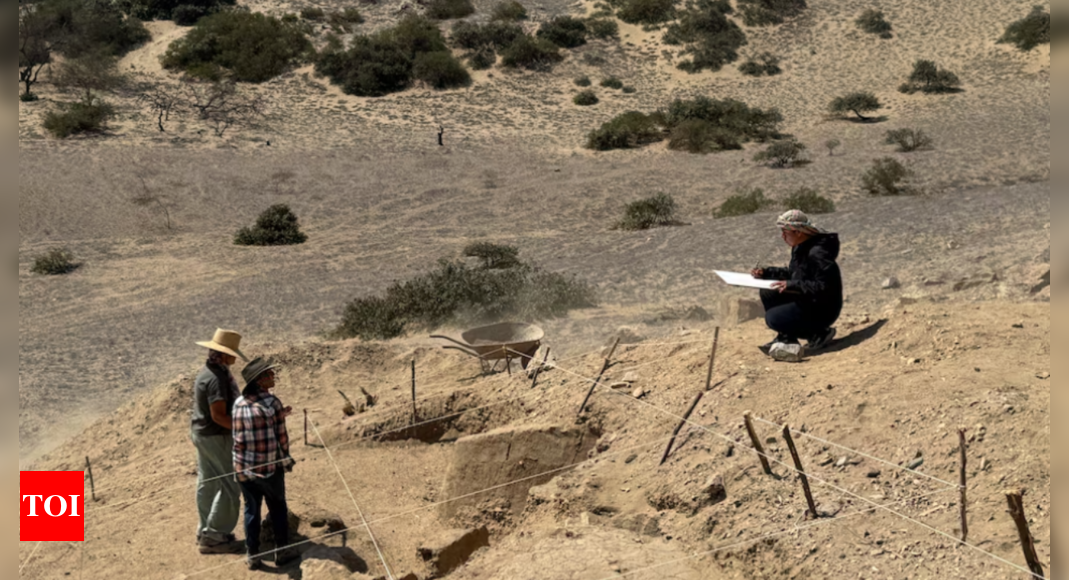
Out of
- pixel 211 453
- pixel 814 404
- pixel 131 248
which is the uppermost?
pixel 814 404

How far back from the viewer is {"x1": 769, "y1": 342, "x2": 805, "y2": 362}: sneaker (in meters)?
7.09

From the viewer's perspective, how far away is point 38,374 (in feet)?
39.5

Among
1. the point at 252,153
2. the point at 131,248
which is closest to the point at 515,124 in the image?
the point at 252,153

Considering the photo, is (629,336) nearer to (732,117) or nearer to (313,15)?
(732,117)

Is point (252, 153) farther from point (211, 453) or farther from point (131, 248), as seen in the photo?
point (211, 453)

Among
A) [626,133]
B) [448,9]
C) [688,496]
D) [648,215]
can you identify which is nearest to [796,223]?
[688,496]

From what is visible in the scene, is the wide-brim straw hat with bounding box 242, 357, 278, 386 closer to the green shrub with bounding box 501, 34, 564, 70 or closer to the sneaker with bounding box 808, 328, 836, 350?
the sneaker with bounding box 808, 328, 836, 350

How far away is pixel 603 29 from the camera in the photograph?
40469 mm

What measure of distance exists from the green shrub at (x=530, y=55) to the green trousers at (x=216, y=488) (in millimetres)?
32332

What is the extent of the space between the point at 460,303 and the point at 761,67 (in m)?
27.3

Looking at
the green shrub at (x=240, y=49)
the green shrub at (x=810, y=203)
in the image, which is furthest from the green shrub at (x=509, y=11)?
the green shrub at (x=810, y=203)

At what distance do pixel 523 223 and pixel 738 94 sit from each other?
16.2m

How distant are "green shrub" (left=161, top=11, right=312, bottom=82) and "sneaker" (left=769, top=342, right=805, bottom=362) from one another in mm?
31128

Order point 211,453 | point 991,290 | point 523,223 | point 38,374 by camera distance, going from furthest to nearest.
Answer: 1. point 523,223
2. point 38,374
3. point 991,290
4. point 211,453
